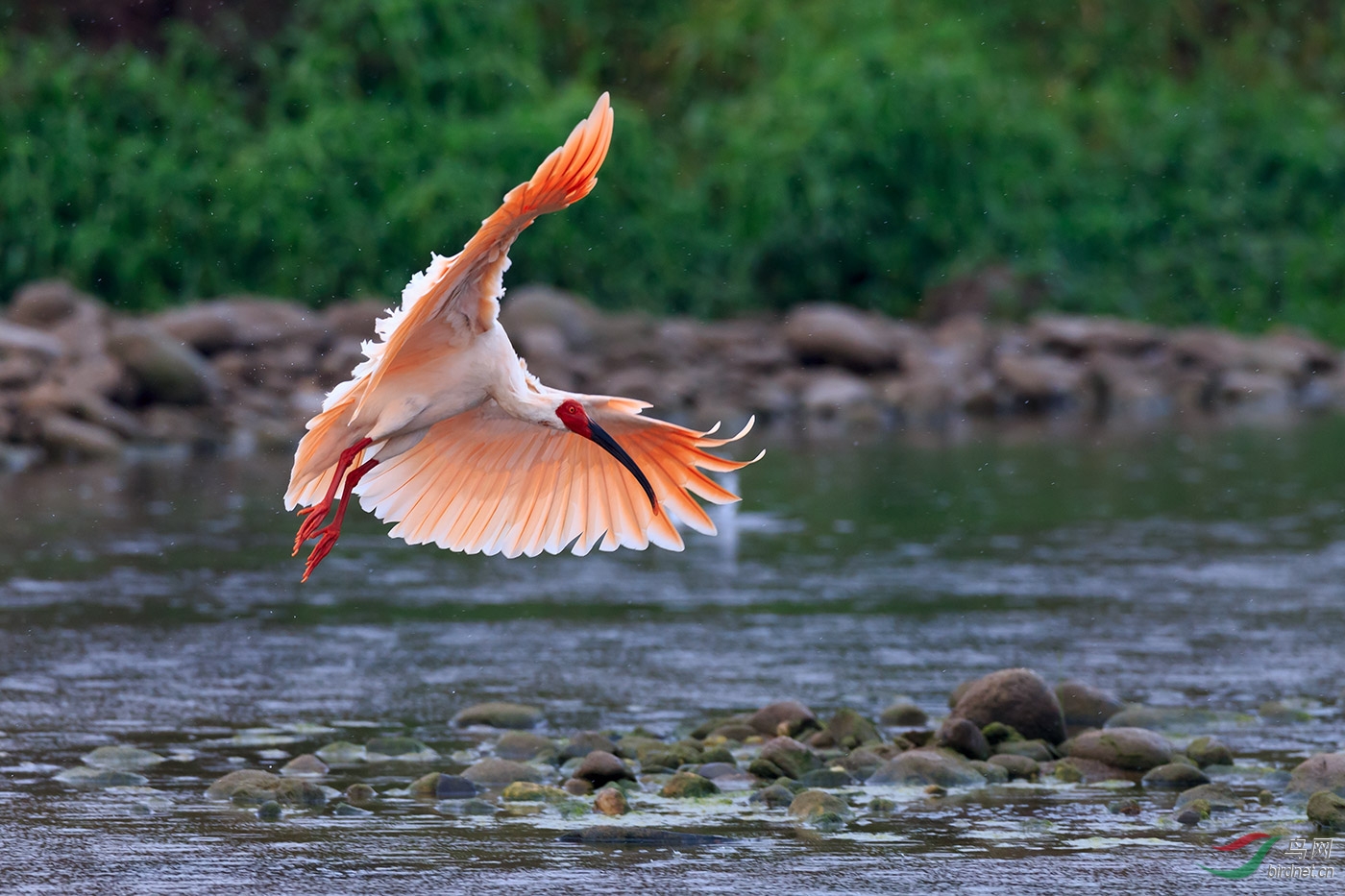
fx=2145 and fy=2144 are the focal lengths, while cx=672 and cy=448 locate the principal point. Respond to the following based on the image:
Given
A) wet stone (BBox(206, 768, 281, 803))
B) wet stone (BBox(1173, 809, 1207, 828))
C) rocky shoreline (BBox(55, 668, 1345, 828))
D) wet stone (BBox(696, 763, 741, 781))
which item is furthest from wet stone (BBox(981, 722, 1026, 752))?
wet stone (BBox(206, 768, 281, 803))

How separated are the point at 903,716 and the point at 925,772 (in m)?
1.15

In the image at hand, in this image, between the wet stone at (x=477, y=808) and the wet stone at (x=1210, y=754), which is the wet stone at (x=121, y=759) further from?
the wet stone at (x=1210, y=754)

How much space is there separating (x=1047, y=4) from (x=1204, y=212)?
6621mm

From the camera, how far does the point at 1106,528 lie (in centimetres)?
1529

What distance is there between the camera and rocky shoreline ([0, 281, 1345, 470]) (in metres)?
20.5

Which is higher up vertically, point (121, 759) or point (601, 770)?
point (601, 770)

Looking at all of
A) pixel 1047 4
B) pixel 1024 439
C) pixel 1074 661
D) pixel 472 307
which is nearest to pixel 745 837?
pixel 472 307

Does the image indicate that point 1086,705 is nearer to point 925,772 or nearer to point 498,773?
point 925,772

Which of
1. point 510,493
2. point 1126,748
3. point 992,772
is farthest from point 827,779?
point 510,493

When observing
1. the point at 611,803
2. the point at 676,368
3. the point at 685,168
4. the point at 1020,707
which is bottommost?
the point at 611,803

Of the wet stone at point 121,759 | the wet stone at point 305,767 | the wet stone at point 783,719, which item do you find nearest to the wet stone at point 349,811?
the wet stone at point 305,767

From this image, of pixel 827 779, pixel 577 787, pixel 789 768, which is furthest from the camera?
pixel 789 768

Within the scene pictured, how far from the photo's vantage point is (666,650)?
34.5 feet

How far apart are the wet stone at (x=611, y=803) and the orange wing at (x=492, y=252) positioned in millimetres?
1540
